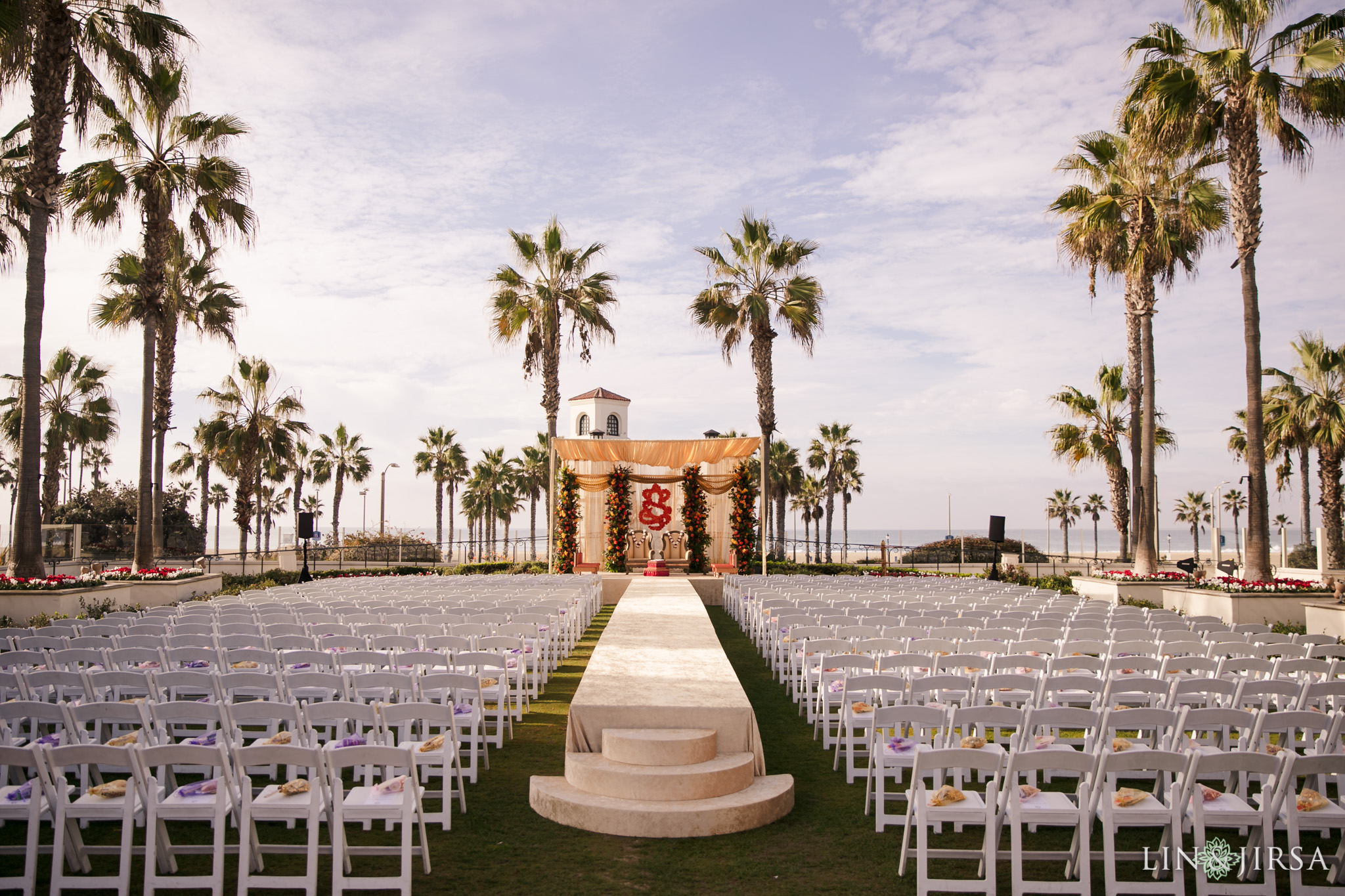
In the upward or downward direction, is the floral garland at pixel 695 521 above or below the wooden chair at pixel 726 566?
above

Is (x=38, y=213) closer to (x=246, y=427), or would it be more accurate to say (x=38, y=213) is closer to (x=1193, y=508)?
(x=246, y=427)

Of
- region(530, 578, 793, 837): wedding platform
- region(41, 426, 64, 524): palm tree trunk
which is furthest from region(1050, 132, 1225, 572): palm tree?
region(41, 426, 64, 524): palm tree trunk

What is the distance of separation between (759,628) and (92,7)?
14958 millimetres

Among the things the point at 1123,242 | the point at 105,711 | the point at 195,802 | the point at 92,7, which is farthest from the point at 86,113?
the point at 1123,242

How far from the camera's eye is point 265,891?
440 centimetres

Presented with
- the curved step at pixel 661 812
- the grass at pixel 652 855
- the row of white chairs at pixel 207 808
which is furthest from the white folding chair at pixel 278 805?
the curved step at pixel 661 812

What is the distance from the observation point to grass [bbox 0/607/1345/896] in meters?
4.51

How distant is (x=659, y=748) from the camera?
5727mm

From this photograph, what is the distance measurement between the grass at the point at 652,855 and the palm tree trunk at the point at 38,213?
10919mm

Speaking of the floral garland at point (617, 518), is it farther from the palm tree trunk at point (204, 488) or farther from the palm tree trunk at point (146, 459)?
the palm tree trunk at point (204, 488)

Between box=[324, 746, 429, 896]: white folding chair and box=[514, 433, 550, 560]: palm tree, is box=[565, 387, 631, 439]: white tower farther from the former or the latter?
box=[324, 746, 429, 896]: white folding chair

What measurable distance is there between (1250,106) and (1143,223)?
365cm

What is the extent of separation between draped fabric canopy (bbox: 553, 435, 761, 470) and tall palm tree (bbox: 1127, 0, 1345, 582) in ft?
38.5

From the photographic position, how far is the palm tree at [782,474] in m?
46.7
